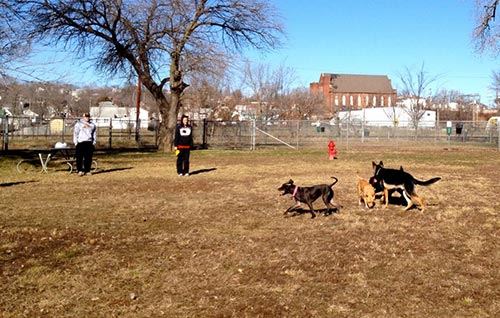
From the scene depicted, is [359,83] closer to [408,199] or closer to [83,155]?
[83,155]

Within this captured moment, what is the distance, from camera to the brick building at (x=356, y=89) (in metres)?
108

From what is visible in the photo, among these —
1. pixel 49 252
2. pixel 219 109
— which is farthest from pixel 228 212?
pixel 219 109

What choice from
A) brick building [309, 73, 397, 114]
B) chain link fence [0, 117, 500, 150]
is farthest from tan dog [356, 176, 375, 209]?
brick building [309, 73, 397, 114]

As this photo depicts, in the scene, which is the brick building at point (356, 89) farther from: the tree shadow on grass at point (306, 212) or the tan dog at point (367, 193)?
the tree shadow on grass at point (306, 212)

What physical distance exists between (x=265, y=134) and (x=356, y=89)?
84260mm

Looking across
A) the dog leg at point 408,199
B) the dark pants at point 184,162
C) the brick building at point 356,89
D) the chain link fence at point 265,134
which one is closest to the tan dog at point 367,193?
the dog leg at point 408,199

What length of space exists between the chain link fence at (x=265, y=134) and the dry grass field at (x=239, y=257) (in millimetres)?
20283

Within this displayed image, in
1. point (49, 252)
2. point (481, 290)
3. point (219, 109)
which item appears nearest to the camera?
point (481, 290)

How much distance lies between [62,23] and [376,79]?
327ft

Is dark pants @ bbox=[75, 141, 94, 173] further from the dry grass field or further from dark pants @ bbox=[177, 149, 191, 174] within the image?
the dry grass field

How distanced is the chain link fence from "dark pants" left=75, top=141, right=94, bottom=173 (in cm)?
1396

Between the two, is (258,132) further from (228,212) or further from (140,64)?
(228,212)

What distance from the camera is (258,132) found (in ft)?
103

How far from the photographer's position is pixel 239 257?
542 centimetres
